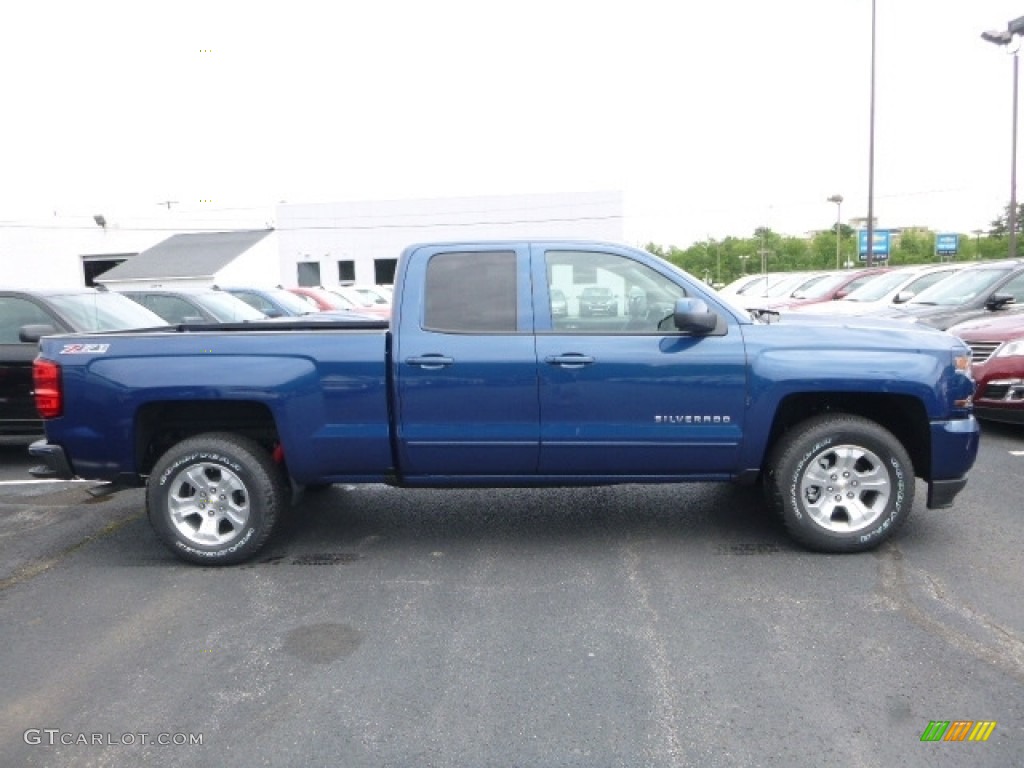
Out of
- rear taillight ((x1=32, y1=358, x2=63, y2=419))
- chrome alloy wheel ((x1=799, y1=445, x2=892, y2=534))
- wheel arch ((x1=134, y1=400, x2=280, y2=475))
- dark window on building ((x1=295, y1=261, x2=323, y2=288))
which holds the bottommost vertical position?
chrome alloy wheel ((x1=799, y1=445, x2=892, y2=534))

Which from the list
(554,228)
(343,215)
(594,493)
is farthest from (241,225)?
(594,493)

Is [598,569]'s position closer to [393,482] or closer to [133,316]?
[393,482]

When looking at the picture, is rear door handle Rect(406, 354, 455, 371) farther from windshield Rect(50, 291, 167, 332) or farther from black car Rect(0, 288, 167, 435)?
windshield Rect(50, 291, 167, 332)

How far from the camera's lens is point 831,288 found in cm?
1772

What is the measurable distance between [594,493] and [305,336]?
2671 millimetres

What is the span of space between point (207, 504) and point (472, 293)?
6.61ft

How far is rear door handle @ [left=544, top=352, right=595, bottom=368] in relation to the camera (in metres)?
4.97

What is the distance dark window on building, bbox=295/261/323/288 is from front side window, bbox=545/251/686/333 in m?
48.0

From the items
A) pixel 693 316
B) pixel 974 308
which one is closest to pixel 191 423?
pixel 693 316

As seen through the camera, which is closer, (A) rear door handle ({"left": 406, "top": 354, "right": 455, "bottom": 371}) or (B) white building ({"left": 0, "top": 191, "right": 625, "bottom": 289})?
(A) rear door handle ({"left": 406, "top": 354, "right": 455, "bottom": 371})

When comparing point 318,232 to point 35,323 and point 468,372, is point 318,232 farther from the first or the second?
point 468,372

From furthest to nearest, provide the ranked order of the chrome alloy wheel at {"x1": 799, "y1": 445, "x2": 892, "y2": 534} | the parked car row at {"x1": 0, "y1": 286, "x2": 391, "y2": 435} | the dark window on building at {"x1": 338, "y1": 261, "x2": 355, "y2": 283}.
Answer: the dark window on building at {"x1": 338, "y1": 261, "x2": 355, "y2": 283} < the parked car row at {"x1": 0, "y1": 286, "x2": 391, "y2": 435} < the chrome alloy wheel at {"x1": 799, "y1": 445, "x2": 892, "y2": 534}

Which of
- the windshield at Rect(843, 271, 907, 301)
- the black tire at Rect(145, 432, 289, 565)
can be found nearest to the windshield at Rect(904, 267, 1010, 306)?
the windshield at Rect(843, 271, 907, 301)

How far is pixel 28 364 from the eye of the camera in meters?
7.88
